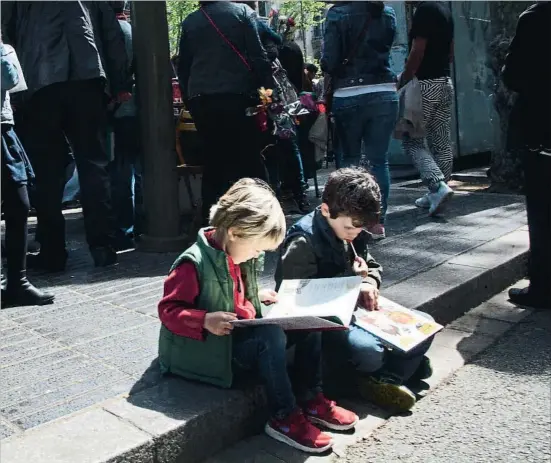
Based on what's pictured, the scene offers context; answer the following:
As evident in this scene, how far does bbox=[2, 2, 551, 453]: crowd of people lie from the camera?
2621mm

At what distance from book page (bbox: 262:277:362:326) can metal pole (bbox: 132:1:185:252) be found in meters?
2.47

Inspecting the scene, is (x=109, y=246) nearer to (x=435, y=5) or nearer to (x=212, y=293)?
(x=212, y=293)

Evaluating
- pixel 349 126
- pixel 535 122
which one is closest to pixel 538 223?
pixel 535 122

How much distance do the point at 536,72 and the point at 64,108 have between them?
9.20ft

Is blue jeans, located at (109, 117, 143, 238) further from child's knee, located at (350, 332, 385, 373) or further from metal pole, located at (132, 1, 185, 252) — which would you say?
child's knee, located at (350, 332, 385, 373)

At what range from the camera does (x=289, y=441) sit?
8.51ft

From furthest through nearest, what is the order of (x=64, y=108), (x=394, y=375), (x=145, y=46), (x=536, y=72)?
(x=145, y=46), (x=64, y=108), (x=536, y=72), (x=394, y=375)

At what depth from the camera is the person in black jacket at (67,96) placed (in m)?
4.33

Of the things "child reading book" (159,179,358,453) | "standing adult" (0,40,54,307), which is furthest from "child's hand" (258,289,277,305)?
"standing adult" (0,40,54,307)

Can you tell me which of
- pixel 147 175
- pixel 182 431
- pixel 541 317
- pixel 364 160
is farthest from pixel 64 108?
pixel 541 317

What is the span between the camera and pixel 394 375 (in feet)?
10.00

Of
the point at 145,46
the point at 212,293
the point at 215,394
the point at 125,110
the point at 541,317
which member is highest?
the point at 145,46

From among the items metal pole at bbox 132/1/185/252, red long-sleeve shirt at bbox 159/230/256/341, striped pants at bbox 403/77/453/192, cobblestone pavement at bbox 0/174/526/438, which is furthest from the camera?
striped pants at bbox 403/77/453/192

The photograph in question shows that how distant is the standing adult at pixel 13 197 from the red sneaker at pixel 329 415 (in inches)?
71.5
